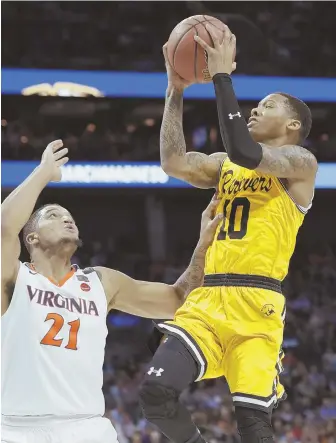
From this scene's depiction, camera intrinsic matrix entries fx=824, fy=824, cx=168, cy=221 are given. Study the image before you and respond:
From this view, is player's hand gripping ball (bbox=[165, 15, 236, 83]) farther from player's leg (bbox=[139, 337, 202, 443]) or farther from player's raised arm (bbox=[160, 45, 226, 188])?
player's leg (bbox=[139, 337, 202, 443])

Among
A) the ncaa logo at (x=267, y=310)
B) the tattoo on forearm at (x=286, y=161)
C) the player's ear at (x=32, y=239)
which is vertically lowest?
the ncaa logo at (x=267, y=310)

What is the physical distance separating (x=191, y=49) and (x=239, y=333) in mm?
1373

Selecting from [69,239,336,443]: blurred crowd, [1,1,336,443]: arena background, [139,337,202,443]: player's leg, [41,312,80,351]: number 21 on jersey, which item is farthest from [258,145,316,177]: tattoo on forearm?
[1,1,336,443]: arena background

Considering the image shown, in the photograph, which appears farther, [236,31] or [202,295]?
[236,31]

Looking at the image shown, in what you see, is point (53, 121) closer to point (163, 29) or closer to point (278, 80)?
point (163, 29)

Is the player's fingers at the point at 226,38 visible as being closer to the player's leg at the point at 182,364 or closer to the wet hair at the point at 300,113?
the wet hair at the point at 300,113

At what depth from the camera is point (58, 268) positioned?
4.10 m

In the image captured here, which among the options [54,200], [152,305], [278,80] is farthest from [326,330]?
[152,305]

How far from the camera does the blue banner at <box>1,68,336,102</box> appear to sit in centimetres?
1250

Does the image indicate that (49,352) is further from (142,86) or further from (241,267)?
(142,86)

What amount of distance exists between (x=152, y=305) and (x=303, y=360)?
815 cm

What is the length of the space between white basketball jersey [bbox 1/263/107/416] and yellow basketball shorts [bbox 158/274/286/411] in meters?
0.39

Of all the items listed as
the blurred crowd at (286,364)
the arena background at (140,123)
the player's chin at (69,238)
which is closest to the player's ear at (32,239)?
the player's chin at (69,238)

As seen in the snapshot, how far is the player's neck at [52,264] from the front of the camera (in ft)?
13.4
